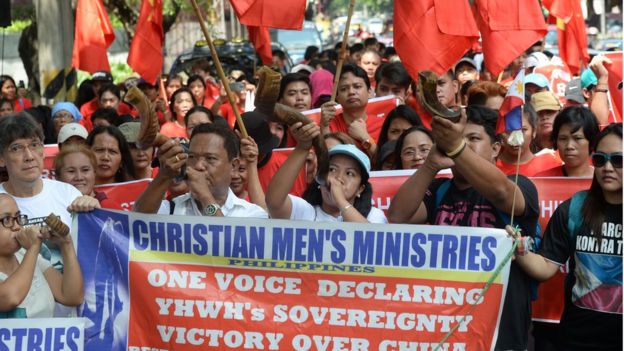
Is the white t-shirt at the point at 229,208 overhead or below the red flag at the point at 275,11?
below

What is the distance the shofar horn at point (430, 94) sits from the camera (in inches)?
188

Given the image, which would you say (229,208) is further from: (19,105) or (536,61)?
(19,105)

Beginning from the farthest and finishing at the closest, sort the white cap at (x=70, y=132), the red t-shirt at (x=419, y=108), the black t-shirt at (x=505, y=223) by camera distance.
Answer: the red t-shirt at (x=419, y=108) → the white cap at (x=70, y=132) → the black t-shirt at (x=505, y=223)

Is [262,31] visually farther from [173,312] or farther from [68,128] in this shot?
[173,312]

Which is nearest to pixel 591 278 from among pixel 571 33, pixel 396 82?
pixel 396 82

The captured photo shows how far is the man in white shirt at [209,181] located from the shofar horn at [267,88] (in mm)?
431

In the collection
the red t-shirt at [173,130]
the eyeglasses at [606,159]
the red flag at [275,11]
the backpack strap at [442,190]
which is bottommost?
the red t-shirt at [173,130]

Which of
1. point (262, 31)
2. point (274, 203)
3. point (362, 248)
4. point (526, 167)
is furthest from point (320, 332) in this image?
point (262, 31)

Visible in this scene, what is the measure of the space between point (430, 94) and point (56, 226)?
1.70 m

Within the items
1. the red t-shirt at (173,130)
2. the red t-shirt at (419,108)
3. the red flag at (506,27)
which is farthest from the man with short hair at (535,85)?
the red t-shirt at (173,130)

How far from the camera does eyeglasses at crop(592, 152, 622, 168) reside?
5199 mm

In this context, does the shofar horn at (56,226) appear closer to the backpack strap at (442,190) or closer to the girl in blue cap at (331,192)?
the girl in blue cap at (331,192)

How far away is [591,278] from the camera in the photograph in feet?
17.3

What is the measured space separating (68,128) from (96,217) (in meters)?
3.46
